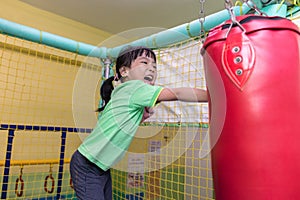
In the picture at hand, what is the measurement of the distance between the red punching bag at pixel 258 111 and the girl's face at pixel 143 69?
15.3 inches

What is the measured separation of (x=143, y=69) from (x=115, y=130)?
0.24 metres

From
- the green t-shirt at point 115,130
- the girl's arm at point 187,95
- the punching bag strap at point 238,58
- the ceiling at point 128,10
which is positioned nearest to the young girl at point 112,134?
the green t-shirt at point 115,130

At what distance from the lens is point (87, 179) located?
88cm

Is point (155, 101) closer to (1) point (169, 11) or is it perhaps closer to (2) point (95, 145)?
(2) point (95, 145)

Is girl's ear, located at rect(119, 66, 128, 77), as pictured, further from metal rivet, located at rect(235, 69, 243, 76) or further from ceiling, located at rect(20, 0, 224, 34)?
ceiling, located at rect(20, 0, 224, 34)

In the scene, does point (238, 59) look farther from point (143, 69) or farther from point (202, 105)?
point (202, 105)

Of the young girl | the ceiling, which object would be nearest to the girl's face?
the young girl

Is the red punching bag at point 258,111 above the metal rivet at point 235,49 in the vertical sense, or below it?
below

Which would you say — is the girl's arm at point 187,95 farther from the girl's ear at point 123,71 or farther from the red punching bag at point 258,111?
the girl's ear at point 123,71

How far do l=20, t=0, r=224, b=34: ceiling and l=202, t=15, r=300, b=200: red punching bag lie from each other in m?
1.55

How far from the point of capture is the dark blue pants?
0.87 metres

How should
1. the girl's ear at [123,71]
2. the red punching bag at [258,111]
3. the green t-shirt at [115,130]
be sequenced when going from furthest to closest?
1. the girl's ear at [123,71]
2. the green t-shirt at [115,130]
3. the red punching bag at [258,111]

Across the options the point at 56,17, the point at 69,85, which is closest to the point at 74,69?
the point at 69,85

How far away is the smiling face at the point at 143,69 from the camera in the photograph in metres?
0.89
